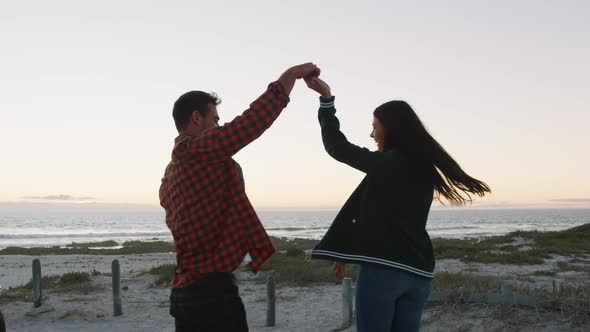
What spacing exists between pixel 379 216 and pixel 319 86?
0.72 m

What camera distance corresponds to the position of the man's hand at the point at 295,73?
241 centimetres

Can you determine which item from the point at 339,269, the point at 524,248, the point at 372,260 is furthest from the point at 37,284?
the point at 524,248

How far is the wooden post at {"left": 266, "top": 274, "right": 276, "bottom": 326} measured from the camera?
30.8 ft

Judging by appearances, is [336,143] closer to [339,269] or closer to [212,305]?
[339,269]

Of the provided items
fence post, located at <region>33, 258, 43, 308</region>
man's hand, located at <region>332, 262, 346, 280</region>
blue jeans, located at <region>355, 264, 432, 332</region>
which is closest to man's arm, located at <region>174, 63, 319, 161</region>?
blue jeans, located at <region>355, 264, 432, 332</region>

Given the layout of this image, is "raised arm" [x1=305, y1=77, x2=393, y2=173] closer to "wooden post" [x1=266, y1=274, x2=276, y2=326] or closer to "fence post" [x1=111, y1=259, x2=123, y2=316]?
"wooden post" [x1=266, y1=274, x2=276, y2=326]

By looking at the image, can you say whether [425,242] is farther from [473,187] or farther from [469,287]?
[469,287]

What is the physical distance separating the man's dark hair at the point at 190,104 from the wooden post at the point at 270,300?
7.05m

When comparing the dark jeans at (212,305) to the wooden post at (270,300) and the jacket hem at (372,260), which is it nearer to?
the jacket hem at (372,260)

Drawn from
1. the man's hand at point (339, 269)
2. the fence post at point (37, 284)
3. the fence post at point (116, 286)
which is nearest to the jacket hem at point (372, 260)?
the man's hand at point (339, 269)

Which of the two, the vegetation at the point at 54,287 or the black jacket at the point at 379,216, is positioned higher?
the black jacket at the point at 379,216

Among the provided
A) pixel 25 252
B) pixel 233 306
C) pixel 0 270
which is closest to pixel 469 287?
pixel 233 306

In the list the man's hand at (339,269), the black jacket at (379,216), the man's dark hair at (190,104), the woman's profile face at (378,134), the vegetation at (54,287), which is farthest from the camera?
the vegetation at (54,287)

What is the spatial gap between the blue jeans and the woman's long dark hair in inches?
20.3
